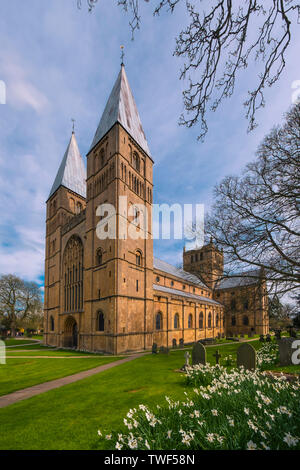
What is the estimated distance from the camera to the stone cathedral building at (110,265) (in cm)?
2342

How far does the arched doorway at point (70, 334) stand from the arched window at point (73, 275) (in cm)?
153

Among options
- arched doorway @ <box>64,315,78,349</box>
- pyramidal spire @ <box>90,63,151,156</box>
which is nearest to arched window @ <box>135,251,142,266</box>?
arched doorway @ <box>64,315,78,349</box>

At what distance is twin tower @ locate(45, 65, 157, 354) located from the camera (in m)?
23.2

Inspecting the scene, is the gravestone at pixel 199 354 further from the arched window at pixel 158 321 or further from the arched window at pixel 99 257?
the arched window at pixel 158 321

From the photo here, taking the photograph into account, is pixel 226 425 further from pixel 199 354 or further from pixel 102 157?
pixel 102 157

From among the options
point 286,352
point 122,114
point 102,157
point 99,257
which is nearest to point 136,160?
point 102,157

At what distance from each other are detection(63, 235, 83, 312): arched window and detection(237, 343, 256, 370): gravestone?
2167 centimetres

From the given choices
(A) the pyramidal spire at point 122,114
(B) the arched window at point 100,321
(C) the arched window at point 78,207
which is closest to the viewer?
(B) the arched window at point 100,321

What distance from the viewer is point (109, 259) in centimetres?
2377

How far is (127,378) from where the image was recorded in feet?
36.2

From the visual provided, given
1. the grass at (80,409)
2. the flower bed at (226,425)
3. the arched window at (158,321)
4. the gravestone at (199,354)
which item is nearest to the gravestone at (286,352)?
the gravestone at (199,354)

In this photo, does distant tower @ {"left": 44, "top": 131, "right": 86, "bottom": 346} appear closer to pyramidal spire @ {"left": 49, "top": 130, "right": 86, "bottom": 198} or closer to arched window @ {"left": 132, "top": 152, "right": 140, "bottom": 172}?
pyramidal spire @ {"left": 49, "top": 130, "right": 86, "bottom": 198}
